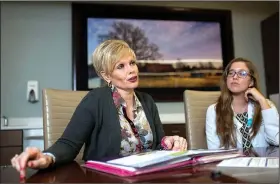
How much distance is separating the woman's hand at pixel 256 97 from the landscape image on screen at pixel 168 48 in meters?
1.43

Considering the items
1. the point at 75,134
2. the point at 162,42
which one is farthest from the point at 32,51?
the point at 75,134

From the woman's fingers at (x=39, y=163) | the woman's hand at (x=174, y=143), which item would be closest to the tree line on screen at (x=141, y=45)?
the woman's hand at (x=174, y=143)

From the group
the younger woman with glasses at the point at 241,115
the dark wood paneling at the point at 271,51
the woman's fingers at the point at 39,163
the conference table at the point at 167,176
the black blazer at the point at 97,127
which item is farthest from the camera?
the dark wood paneling at the point at 271,51

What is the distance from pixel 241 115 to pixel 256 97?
0.14 metres

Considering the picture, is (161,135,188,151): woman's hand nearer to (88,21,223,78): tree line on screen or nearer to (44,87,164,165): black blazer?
(44,87,164,165): black blazer

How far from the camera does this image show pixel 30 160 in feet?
2.59

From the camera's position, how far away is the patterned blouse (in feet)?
4.00

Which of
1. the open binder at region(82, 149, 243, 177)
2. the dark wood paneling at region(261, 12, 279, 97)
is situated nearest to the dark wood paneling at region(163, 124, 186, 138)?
the dark wood paneling at region(261, 12, 279, 97)

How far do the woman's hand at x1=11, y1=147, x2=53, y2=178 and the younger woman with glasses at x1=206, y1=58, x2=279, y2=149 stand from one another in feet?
3.53

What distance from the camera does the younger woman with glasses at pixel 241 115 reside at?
1.69 metres

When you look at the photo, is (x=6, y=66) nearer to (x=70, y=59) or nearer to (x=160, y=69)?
(x=70, y=59)

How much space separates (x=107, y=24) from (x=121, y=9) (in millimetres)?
224

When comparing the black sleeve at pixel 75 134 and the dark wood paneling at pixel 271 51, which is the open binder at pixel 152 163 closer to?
the black sleeve at pixel 75 134

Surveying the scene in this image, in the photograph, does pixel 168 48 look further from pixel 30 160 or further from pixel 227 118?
pixel 30 160
